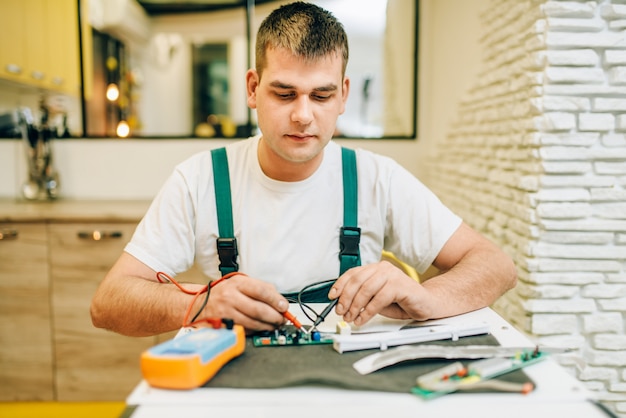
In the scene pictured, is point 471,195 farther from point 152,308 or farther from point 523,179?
point 152,308

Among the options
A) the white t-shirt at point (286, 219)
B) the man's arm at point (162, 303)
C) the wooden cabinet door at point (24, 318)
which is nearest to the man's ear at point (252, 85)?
the white t-shirt at point (286, 219)

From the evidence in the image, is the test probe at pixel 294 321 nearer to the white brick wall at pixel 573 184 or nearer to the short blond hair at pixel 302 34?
the short blond hair at pixel 302 34

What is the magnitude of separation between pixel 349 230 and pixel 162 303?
1.67 feet

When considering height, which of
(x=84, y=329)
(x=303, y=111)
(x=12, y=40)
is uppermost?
(x=12, y=40)

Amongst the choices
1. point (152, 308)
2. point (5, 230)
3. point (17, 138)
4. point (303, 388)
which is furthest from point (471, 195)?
point (17, 138)

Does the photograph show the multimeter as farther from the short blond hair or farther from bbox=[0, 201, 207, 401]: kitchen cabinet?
bbox=[0, 201, 207, 401]: kitchen cabinet

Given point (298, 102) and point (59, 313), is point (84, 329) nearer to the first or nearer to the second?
point (59, 313)

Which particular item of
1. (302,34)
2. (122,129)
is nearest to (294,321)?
(302,34)

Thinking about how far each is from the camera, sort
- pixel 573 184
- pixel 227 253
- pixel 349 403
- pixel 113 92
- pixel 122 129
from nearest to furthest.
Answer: pixel 349 403, pixel 227 253, pixel 573 184, pixel 122 129, pixel 113 92

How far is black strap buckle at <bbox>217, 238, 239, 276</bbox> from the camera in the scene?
4.20 feet

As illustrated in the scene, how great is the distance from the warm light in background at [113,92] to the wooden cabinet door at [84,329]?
1.18 m

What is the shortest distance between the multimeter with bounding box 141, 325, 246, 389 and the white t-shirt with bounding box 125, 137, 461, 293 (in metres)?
0.57

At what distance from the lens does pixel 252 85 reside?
1.32 metres

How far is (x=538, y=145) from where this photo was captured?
60.8 inches
